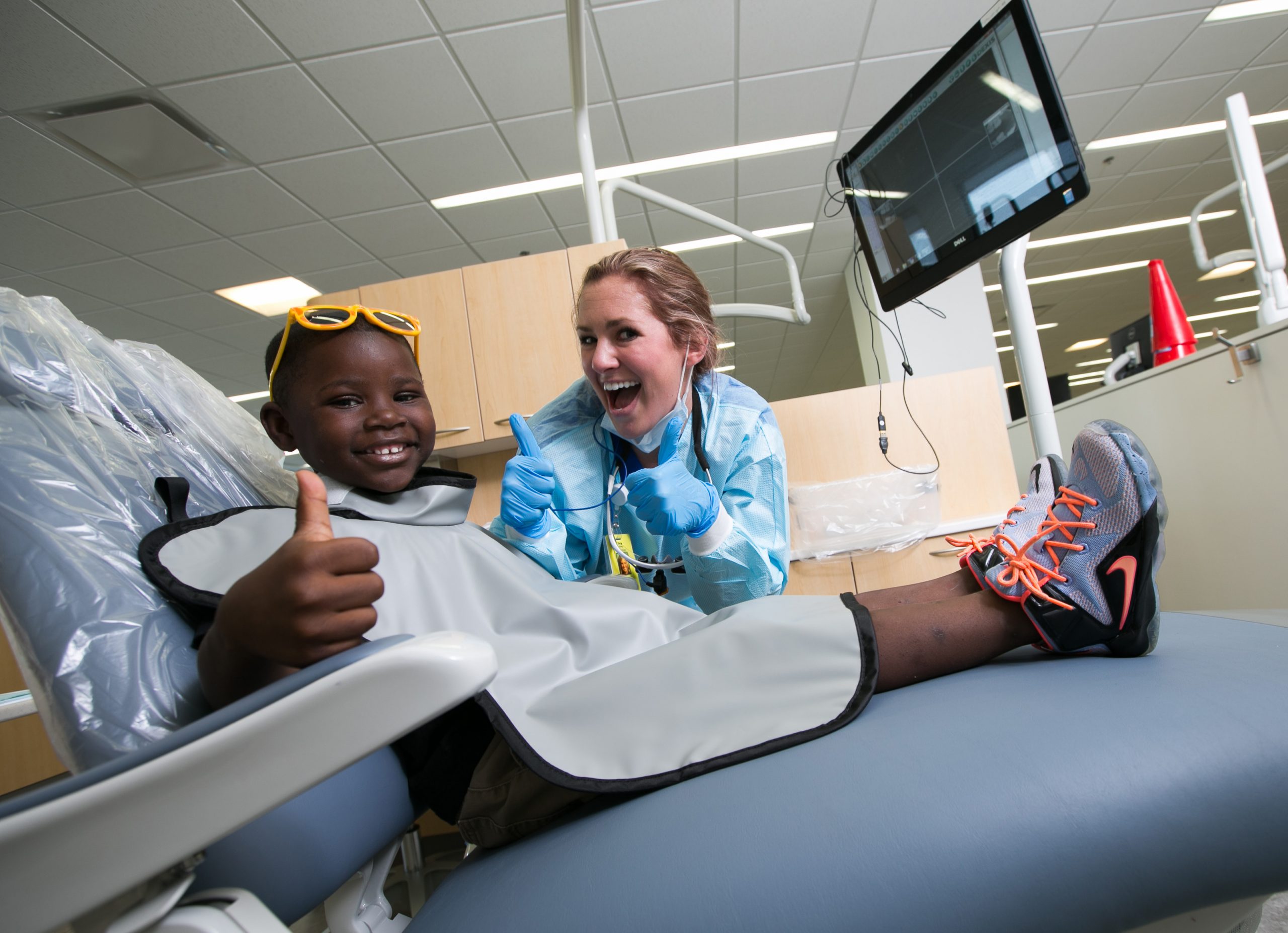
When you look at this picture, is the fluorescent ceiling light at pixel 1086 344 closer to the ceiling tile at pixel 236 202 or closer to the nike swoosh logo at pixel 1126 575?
the ceiling tile at pixel 236 202

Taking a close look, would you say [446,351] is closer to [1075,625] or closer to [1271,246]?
[1075,625]

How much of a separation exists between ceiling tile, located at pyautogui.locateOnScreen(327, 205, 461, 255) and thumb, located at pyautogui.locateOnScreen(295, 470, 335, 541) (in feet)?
13.1

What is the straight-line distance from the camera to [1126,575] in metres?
0.69

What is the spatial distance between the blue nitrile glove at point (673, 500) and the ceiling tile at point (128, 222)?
12.8ft

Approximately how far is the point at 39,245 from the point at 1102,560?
5249 mm

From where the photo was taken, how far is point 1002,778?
44 cm

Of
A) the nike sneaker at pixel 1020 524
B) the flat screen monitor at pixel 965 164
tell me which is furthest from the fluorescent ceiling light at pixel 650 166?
the nike sneaker at pixel 1020 524

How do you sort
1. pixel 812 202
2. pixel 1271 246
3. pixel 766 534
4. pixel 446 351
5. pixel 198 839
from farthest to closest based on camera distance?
pixel 812 202, pixel 446 351, pixel 1271 246, pixel 766 534, pixel 198 839

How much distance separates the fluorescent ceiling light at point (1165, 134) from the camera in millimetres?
4406

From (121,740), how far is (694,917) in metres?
0.46

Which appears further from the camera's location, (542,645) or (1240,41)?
(1240,41)

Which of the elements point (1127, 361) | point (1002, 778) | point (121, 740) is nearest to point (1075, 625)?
point (1002, 778)

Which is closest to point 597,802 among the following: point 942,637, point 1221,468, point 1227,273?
point 942,637

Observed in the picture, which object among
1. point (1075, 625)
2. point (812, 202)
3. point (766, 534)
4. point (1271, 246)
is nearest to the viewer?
point (1075, 625)
